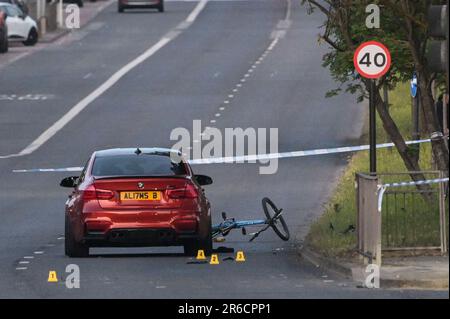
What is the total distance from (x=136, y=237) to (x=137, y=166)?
1124 mm

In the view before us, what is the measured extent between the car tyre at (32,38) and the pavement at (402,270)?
46.2 metres

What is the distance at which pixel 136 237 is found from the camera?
20.5 metres

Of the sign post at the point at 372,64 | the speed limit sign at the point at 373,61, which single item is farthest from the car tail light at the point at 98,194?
the speed limit sign at the point at 373,61

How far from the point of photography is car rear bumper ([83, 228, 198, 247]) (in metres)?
20.5

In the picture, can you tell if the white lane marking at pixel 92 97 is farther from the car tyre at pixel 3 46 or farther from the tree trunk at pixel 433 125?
the tree trunk at pixel 433 125

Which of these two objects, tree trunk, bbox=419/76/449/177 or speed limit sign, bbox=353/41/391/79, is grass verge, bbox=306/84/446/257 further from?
speed limit sign, bbox=353/41/391/79

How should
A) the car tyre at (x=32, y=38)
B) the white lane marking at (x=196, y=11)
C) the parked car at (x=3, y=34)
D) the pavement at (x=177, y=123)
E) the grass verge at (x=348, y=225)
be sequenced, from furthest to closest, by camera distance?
the white lane marking at (x=196, y=11)
the car tyre at (x=32, y=38)
the parked car at (x=3, y=34)
the grass verge at (x=348, y=225)
the pavement at (x=177, y=123)

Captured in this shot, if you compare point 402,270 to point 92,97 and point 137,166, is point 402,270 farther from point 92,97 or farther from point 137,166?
point 92,97

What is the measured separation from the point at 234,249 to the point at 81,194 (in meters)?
2.73

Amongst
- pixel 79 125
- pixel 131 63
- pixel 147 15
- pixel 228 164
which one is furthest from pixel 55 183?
pixel 147 15

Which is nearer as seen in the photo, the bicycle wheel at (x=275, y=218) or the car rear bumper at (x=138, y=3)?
the bicycle wheel at (x=275, y=218)

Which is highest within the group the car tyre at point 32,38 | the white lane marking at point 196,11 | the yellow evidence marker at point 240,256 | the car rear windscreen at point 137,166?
the white lane marking at point 196,11

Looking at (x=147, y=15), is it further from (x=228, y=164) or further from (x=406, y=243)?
(x=406, y=243)

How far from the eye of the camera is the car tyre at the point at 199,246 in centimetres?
2086
